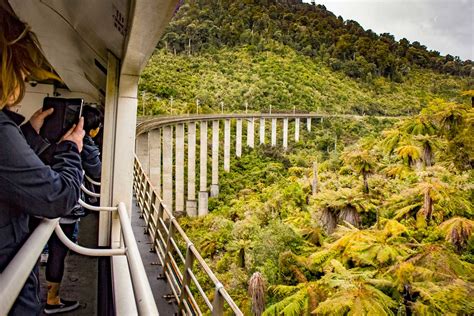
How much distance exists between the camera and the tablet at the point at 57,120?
4.01 feet

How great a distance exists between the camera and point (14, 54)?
0.83 metres

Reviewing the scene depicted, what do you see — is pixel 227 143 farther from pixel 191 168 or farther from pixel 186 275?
pixel 186 275

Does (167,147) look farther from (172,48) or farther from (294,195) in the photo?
(172,48)

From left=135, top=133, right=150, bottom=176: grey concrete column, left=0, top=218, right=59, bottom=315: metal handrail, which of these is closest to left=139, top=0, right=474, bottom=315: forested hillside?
left=0, top=218, right=59, bottom=315: metal handrail

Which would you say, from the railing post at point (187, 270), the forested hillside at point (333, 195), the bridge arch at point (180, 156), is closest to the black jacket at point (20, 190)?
the forested hillside at point (333, 195)

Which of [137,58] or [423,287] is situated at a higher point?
[137,58]

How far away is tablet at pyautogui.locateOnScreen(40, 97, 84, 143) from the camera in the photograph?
1.22 metres

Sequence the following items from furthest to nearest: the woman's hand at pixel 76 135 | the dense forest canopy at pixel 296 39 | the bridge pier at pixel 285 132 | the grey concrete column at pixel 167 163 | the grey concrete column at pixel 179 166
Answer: the dense forest canopy at pixel 296 39, the bridge pier at pixel 285 132, the grey concrete column at pixel 179 166, the grey concrete column at pixel 167 163, the woman's hand at pixel 76 135

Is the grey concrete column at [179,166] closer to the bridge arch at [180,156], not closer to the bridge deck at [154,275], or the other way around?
the bridge arch at [180,156]

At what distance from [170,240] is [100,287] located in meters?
1.09

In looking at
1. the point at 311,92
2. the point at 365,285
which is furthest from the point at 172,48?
the point at 365,285

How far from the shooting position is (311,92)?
56594 millimetres

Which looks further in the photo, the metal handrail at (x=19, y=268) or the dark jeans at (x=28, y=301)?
the dark jeans at (x=28, y=301)

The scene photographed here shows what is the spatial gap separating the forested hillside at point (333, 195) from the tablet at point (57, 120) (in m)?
0.63
